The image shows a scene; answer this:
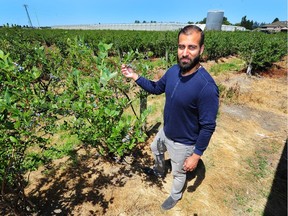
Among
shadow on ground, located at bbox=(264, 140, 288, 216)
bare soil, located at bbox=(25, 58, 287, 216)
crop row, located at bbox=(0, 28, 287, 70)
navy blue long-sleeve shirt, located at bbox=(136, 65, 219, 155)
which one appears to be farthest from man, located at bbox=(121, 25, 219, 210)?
crop row, located at bbox=(0, 28, 287, 70)

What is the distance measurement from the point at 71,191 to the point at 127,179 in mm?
846

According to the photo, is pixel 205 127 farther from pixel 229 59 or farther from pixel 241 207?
pixel 229 59

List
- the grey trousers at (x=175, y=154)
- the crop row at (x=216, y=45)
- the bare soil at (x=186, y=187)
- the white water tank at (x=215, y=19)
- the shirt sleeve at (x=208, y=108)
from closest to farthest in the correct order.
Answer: the shirt sleeve at (x=208, y=108)
the grey trousers at (x=175, y=154)
the bare soil at (x=186, y=187)
the crop row at (x=216, y=45)
the white water tank at (x=215, y=19)

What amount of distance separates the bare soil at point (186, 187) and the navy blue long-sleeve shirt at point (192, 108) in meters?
1.15

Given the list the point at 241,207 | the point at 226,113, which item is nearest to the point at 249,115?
the point at 226,113

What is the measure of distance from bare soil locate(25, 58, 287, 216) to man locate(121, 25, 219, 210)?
610mm

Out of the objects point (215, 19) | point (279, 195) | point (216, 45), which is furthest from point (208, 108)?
point (215, 19)

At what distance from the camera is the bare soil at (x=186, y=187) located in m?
2.96

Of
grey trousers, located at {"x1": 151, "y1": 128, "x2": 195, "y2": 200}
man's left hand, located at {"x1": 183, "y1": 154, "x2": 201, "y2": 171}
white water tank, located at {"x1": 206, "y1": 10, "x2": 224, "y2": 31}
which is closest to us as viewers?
man's left hand, located at {"x1": 183, "y1": 154, "x2": 201, "y2": 171}

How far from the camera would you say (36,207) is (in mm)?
2857

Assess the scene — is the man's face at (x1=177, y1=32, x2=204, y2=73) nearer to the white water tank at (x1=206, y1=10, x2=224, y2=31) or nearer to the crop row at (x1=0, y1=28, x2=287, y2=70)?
the crop row at (x1=0, y1=28, x2=287, y2=70)

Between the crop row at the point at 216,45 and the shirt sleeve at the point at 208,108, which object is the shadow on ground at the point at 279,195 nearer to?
the shirt sleeve at the point at 208,108

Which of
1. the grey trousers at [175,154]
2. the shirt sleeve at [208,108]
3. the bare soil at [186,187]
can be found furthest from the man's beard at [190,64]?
the bare soil at [186,187]

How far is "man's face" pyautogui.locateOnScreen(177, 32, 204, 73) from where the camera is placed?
2082mm
